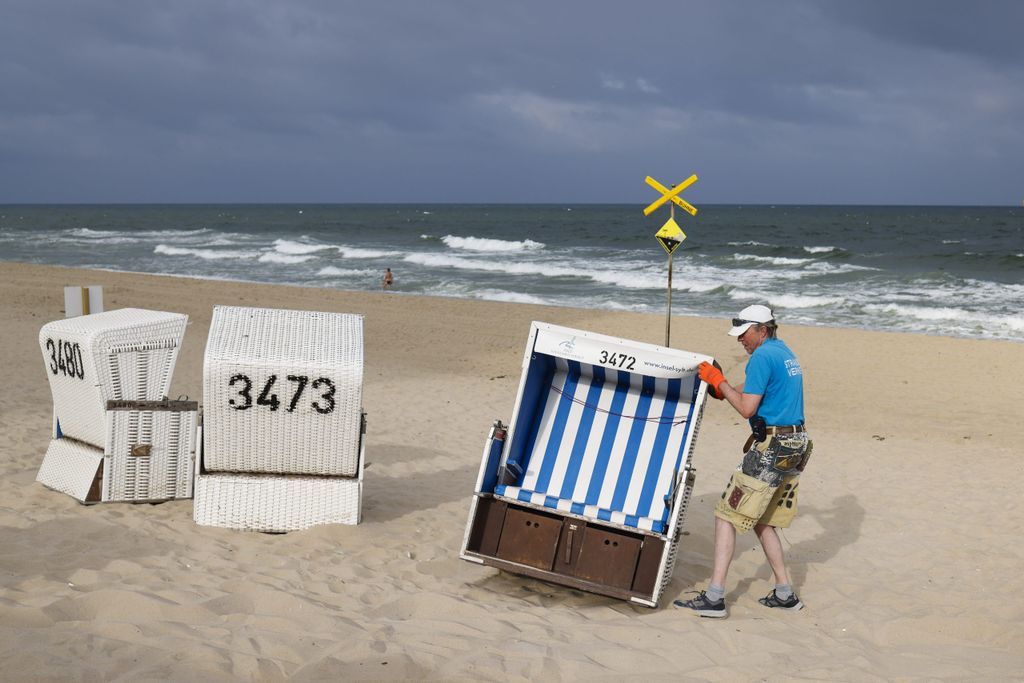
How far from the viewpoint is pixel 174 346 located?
653 centimetres

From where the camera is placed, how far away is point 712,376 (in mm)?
5324

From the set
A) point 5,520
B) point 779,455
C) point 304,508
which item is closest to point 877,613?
point 779,455

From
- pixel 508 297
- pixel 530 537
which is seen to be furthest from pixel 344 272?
pixel 530 537

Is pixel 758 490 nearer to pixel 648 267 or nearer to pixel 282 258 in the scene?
pixel 648 267

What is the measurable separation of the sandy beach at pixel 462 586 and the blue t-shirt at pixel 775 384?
3.91 ft

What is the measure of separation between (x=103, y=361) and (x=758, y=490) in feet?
13.9

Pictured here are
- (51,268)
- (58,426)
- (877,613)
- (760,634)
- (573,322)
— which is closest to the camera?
(760,634)

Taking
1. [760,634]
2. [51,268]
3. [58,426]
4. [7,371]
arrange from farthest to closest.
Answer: [51,268] → [7,371] → [58,426] → [760,634]

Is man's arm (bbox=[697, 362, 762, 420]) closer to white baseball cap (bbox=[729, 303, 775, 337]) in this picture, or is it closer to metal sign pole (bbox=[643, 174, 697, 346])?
white baseball cap (bbox=[729, 303, 775, 337])

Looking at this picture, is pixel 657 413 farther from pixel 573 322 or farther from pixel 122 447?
pixel 573 322

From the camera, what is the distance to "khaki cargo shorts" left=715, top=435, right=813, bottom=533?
531 centimetres

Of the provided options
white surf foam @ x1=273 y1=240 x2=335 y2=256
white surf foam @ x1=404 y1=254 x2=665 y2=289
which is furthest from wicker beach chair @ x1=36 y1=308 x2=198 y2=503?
white surf foam @ x1=273 y1=240 x2=335 y2=256

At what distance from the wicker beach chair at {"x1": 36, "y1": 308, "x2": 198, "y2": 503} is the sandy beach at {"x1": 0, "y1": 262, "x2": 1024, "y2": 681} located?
15 cm

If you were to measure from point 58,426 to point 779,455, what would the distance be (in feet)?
16.5
